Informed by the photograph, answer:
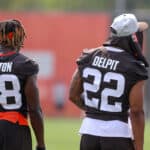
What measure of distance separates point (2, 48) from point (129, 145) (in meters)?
1.41

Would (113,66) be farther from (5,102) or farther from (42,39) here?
(42,39)

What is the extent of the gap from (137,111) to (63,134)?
1414cm

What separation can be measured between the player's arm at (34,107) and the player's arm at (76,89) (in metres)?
0.33

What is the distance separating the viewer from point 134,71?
830cm

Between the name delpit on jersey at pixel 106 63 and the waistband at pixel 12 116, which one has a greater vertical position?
the name delpit on jersey at pixel 106 63

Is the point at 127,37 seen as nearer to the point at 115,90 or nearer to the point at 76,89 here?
the point at 115,90

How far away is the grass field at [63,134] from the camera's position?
19.0 m

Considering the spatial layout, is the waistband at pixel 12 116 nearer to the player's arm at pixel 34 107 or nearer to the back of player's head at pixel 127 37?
the player's arm at pixel 34 107

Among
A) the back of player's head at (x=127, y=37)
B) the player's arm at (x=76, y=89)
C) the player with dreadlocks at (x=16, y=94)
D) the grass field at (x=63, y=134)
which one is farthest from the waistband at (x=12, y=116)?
the grass field at (x=63, y=134)

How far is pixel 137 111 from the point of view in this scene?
828cm

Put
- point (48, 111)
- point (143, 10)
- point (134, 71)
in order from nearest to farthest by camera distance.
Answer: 1. point (134, 71)
2. point (48, 111)
3. point (143, 10)

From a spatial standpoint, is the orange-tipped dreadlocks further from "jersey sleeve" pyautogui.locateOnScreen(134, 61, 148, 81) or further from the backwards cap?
"jersey sleeve" pyautogui.locateOnScreen(134, 61, 148, 81)

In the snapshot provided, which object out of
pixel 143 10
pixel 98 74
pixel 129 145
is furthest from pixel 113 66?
pixel 143 10

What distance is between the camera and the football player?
831 cm
